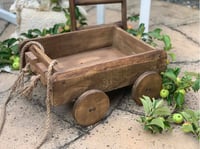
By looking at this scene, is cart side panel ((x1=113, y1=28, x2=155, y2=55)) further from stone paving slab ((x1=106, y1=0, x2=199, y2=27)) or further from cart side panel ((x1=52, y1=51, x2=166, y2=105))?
stone paving slab ((x1=106, y1=0, x2=199, y2=27))

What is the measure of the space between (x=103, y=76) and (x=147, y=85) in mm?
243

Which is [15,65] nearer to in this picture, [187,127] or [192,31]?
[187,127]

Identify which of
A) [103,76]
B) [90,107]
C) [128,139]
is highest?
[103,76]

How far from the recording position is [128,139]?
1.36 m

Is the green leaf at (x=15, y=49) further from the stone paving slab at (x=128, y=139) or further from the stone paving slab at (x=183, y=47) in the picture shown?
the stone paving slab at (x=183, y=47)

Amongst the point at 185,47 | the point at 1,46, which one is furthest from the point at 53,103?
the point at 185,47

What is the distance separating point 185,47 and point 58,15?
0.86 metres

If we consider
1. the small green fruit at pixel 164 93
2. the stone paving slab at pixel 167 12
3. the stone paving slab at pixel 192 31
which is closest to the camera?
the small green fruit at pixel 164 93

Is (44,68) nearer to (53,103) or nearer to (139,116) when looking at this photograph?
(53,103)

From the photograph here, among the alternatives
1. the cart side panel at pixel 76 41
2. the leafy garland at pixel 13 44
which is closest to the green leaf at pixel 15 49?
the leafy garland at pixel 13 44

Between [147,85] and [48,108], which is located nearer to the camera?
[48,108]

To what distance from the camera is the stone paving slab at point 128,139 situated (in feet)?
4.36

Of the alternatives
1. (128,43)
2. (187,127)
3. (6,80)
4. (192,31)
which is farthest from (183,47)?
(6,80)

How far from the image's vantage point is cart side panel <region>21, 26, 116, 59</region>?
163 cm
